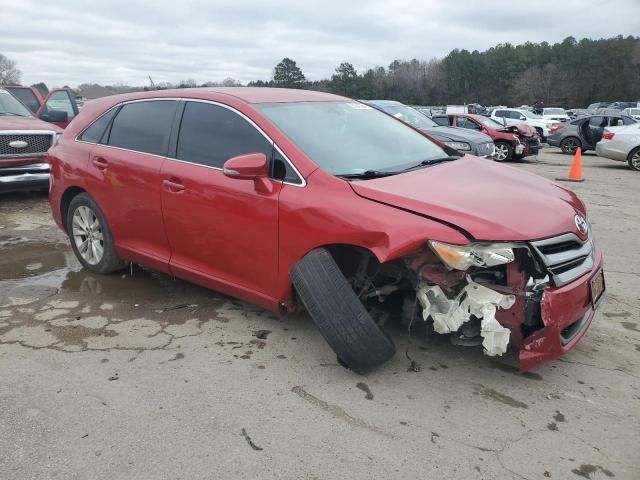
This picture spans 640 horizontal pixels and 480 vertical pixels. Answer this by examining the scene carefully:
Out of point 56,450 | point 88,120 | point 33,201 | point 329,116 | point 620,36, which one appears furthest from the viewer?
point 620,36

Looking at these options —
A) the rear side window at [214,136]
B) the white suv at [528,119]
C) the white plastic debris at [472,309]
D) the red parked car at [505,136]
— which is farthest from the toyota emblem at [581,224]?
the white suv at [528,119]

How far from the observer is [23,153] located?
8.22 m

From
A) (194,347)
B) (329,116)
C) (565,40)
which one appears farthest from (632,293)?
(565,40)

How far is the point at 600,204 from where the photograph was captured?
9.05 meters

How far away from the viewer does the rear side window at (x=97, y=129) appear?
15.9 ft

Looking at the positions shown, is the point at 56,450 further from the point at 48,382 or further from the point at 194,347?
the point at 194,347

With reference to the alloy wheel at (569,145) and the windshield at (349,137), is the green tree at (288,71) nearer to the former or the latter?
the alloy wheel at (569,145)

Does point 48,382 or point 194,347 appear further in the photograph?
point 194,347

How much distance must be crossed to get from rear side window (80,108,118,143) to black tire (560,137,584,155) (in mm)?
18153

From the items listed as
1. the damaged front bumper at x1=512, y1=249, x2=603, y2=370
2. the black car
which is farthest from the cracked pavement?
the black car

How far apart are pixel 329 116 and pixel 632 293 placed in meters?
3.00

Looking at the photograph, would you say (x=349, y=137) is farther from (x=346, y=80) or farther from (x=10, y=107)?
(x=346, y=80)

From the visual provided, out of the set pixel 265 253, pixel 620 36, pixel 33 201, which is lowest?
pixel 33 201

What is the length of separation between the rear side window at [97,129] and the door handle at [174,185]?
120 cm
